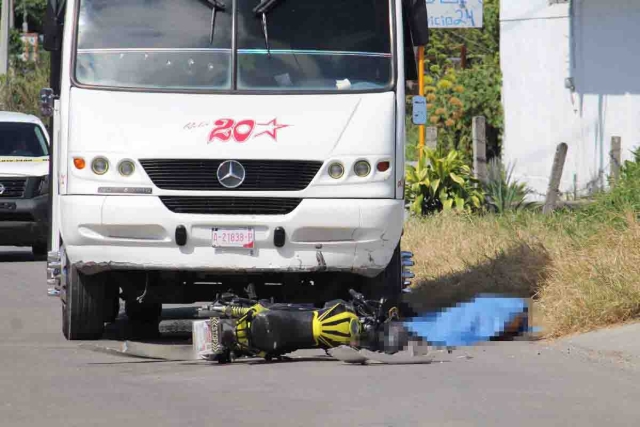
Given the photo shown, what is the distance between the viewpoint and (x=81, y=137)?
32.6ft

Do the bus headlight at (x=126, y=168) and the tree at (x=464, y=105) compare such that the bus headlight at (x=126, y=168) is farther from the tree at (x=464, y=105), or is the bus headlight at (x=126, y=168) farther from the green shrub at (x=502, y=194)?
the tree at (x=464, y=105)

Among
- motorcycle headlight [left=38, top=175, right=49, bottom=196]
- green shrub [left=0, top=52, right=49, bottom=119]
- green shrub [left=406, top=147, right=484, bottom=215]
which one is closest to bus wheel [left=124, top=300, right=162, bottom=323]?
green shrub [left=406, top=147, right=484, bottom=215]

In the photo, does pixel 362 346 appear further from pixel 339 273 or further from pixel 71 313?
pixel 71 313

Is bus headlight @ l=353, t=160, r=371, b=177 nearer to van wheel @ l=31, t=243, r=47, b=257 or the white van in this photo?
the white van

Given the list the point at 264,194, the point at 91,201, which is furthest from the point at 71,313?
the point at 264,194

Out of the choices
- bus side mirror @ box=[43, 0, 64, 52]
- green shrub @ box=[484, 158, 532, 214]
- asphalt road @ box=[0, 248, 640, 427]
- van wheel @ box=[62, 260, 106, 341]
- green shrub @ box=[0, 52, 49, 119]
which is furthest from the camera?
green shrub @ box=[0, 52, 49, 119]

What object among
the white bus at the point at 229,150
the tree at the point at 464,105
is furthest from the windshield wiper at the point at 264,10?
the tree at the point at 464,105

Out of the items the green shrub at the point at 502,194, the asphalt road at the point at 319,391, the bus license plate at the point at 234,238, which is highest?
the green shrub at the point at 502,194

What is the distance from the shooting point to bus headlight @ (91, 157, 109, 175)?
388 inches

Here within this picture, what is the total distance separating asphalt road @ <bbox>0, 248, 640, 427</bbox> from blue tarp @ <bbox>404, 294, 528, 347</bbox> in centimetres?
15

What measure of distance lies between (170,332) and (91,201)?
2.00m

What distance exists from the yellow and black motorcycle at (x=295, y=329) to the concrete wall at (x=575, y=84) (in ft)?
37.4

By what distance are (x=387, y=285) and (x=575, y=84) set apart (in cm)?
1272

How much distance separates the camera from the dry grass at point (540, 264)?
10375 millimetres
